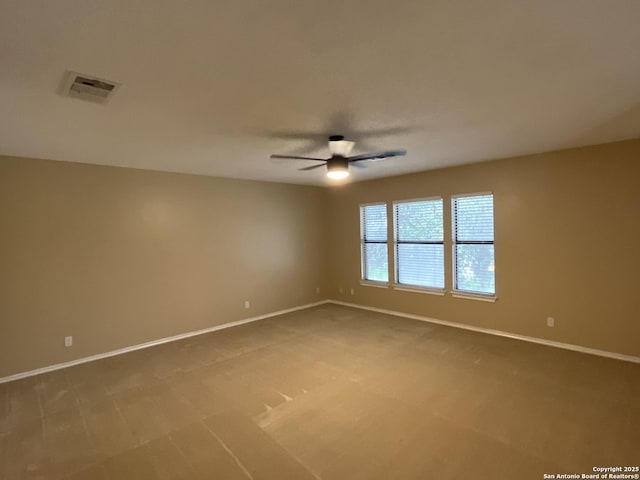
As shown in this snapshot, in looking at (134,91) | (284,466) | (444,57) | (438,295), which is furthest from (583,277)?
(134,91)

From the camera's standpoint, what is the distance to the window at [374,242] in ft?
21.2

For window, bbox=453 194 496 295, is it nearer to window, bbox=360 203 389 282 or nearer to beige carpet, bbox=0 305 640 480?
beige carpet, bbox=0 305 640 480

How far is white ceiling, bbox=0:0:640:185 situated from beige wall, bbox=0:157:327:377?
86 cm

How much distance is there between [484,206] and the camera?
5055 millimetres

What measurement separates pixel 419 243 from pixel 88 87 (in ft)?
16.7

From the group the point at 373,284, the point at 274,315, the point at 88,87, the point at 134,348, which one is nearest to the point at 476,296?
the point at 373,284

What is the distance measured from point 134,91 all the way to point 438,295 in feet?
16.6

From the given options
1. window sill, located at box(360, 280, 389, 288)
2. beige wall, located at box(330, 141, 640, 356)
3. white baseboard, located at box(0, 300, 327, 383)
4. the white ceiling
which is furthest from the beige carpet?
the white ceiling

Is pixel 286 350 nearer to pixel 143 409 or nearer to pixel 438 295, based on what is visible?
pixel 143 409

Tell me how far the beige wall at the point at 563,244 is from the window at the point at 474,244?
0.44ft

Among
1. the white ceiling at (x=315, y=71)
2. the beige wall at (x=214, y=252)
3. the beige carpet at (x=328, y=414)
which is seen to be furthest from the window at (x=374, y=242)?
the white ceiling at (x=315, y=71)

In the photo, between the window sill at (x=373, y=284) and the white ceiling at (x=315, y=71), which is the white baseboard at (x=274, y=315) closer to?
the window sill at (x=373, y=284)

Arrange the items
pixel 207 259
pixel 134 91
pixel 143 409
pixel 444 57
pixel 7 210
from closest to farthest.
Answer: pixel 444 57 → pixel 134 91 → pixel 143 409 → pixel 7 210 → pixel 207 259

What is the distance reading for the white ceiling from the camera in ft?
4.96
